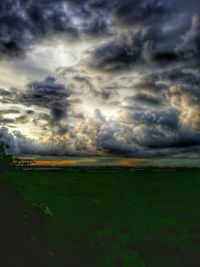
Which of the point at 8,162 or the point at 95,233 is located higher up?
the point at 8,162

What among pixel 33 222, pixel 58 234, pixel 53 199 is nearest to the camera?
pixel 33 222

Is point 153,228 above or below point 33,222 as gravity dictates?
below

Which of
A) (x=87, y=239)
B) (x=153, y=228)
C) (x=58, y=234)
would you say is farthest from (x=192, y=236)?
(x=58, y=234)

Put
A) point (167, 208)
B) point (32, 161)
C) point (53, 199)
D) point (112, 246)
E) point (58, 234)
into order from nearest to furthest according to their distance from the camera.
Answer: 1. point (32, 161)
2. point (112, 246)
3. point (58, 234)
4. point (167, 208)
5. point (53, 199)

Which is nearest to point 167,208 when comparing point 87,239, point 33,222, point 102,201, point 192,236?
Result: point 102,201

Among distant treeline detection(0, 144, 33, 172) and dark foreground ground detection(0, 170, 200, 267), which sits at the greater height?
distant treeline detection(0, 144, 33, 172)

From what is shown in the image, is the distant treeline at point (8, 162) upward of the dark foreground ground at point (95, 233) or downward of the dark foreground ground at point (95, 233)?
upward

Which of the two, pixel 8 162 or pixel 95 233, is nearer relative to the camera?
pixel 8 162

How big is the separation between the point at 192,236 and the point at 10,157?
11625 mm

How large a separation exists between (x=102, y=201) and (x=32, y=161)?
2071 centimetres

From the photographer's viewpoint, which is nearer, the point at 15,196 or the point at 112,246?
the point at 15,196

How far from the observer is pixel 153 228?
2022 cm

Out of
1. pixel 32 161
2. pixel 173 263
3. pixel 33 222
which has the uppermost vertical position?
pixel 32 161

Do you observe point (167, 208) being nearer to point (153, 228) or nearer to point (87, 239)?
Result: point (153, 228)
